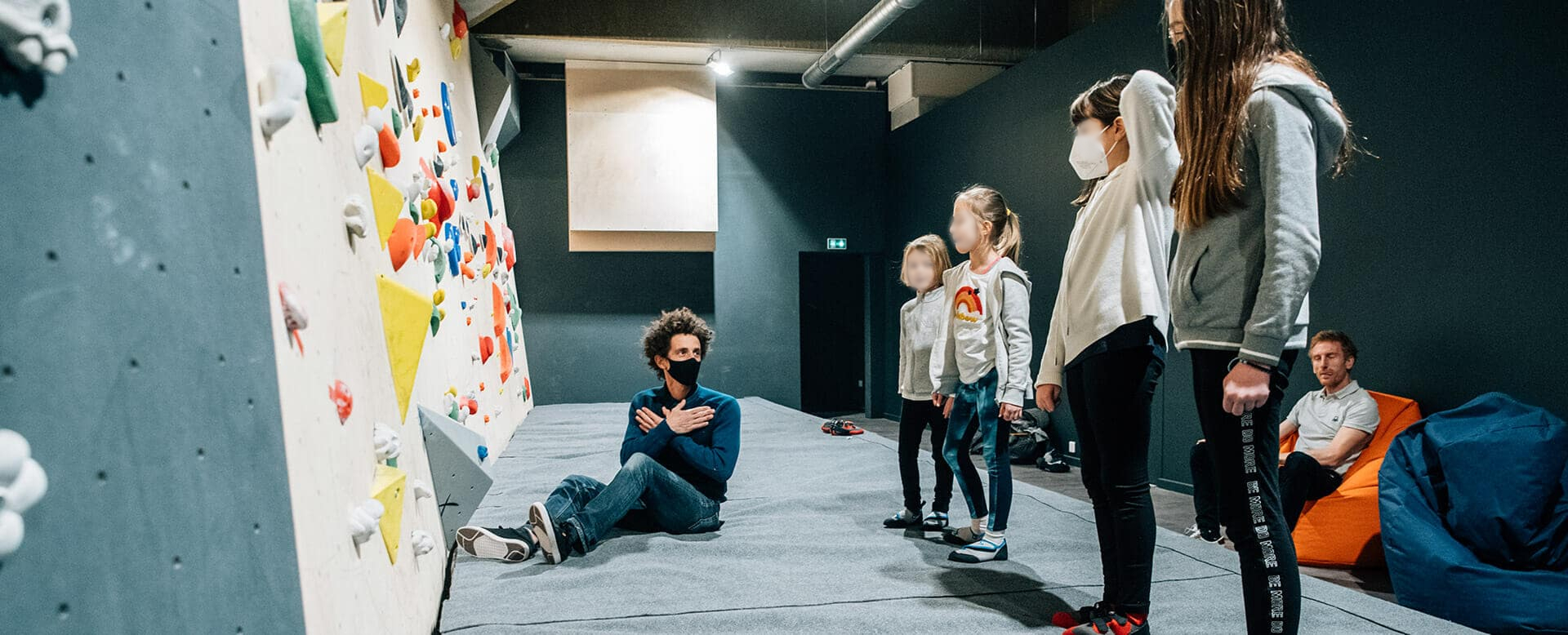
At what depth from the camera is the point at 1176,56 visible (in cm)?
145

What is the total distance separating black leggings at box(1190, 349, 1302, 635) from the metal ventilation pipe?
4.65m

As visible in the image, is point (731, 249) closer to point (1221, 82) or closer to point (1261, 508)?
point (1221, 82)

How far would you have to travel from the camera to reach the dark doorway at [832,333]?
28.7 ft

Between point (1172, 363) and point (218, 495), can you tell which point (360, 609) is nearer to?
point (218, 495)

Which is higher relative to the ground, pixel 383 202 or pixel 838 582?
pixel 383 202

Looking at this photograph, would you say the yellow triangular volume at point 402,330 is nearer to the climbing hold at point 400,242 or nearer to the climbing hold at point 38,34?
the climbing hold at point 400,242

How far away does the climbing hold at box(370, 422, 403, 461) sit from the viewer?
4.95 ft

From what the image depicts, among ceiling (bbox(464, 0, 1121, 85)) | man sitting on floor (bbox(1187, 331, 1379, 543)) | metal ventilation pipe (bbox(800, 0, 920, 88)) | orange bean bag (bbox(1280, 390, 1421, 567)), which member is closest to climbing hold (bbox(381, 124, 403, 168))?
man sitting on floor (bbox(1187, 331, 1379, 543))

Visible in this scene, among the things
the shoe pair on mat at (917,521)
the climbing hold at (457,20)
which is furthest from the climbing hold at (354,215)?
the climbing hold at (457,20)

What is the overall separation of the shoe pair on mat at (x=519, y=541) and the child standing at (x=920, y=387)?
1071 mm

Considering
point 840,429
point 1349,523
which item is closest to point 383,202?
point 1349,523

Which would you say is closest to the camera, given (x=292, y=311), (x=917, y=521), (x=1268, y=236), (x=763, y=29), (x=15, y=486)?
(x=15, y=486)

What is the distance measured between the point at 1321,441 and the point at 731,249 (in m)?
5.37

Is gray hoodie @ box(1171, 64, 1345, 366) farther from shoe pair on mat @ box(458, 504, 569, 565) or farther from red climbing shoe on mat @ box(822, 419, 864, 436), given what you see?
red climbing shoe on mat @ box(822, 419, 864, 436)
